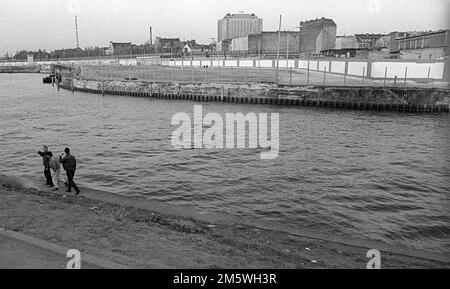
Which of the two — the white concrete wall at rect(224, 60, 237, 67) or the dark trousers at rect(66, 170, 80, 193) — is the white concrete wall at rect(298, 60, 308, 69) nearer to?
the white concrete wall at rect(224, 60, 237, 67)

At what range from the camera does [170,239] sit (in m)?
9.77

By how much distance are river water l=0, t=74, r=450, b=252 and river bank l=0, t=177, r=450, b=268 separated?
9.76 feet

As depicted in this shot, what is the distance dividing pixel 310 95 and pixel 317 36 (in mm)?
107288

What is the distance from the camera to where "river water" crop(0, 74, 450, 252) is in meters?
14.6

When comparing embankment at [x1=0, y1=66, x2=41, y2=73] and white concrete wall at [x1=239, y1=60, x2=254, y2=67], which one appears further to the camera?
embankment at [x1=0, y1=66, x2=41, y2=73]

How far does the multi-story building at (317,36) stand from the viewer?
467 feet

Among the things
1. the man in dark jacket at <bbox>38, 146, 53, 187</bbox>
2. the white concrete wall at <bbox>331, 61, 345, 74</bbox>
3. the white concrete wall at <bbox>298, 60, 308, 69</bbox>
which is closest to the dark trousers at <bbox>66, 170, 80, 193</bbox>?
the man in dark jacket at <bbox>38, 146, 53, 187</bbox>

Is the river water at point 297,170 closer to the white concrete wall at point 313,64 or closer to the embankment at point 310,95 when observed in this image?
the embankment at point 310,95

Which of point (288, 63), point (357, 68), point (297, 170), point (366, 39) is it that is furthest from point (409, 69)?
point (366, 39)

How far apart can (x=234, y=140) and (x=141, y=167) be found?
9500 mm

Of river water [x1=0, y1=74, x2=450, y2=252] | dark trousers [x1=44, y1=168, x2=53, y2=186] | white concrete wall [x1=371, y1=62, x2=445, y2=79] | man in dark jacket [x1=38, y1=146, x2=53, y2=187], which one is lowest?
river water [x1=0, y1=74, x2=450, y2=252]

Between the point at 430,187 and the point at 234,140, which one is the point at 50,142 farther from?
the point at 430,187

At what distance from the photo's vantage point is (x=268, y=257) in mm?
8969

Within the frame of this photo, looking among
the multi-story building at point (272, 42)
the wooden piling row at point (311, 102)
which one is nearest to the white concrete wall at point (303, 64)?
the wooden piling row at point (311, 102)
